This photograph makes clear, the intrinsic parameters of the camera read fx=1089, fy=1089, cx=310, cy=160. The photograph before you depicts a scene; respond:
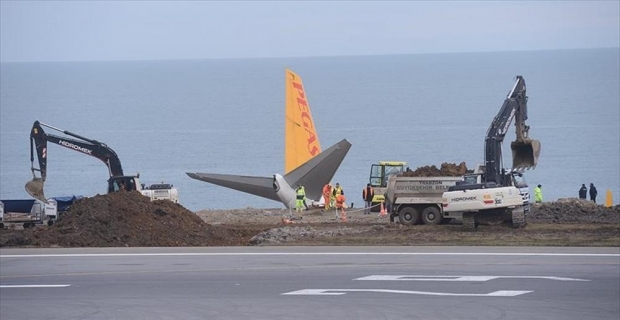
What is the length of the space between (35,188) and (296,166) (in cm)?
1632

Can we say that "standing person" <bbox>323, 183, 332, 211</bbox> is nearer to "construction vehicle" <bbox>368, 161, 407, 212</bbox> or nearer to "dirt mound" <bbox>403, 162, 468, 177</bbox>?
"construction vehicle" <bbox>368, 161, 407, 212</bbox>

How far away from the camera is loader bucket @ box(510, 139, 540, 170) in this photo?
39.5 metres

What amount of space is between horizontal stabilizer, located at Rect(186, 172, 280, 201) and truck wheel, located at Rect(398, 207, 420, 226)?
1199cm

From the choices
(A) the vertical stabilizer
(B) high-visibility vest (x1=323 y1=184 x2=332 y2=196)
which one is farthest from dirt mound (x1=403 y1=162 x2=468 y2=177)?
(A) the vertical stabilizer

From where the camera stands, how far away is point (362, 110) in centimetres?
19912

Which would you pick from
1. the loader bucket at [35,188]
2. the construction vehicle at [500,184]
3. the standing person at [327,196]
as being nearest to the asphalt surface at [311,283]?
the construction vehicle at [500,184]

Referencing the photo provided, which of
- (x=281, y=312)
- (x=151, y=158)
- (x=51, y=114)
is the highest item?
(x=51, y=114)

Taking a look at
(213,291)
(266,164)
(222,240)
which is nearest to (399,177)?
(222,240)

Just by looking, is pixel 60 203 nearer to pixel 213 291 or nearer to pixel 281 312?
pixel 213 291

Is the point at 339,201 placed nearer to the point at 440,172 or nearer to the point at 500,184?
the point at 440,172

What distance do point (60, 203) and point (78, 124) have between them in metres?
120

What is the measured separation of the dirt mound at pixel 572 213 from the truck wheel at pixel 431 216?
3863mm

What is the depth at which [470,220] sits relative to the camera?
38.2 meters

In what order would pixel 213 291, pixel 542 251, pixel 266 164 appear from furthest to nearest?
pixel 266 164 < pixel 542 251 < pixel 213 291
